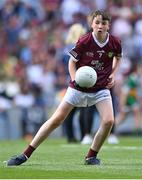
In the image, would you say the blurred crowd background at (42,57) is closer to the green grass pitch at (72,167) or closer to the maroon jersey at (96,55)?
the green grass pitch at (72,167)

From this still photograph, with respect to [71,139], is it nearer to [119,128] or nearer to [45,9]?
[119,128]

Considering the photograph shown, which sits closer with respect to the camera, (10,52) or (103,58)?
(103,58)

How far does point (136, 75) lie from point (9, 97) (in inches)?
144

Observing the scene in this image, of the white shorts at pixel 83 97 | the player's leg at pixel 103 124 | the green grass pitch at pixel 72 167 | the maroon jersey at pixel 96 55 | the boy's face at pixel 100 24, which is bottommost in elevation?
the green grass pitch at pixel 72 167

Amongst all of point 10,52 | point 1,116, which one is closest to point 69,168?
point 1,116

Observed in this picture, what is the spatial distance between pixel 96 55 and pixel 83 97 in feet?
1.90

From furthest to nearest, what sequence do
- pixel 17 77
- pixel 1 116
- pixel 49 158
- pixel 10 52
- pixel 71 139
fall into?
1. pixel 10 52
2. pixel 17 77
3. pixel 1 116
4. pixel 71 139
5. pixel 49 158

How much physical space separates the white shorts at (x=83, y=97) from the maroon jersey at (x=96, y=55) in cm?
7

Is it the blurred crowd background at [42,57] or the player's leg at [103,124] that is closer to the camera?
the player's leg at [103,124]

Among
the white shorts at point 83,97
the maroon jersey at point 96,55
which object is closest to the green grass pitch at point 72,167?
the white shorts at point 83,97

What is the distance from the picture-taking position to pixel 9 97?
21.2m

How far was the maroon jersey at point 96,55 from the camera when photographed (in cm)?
971

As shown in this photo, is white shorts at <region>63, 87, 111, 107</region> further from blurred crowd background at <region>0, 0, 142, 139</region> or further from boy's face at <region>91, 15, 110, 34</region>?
blurred crowd background at <region>0, 0, 142, 139</region>

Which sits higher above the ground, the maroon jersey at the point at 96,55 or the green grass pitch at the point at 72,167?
the maroon jersey at the point at 96,55
